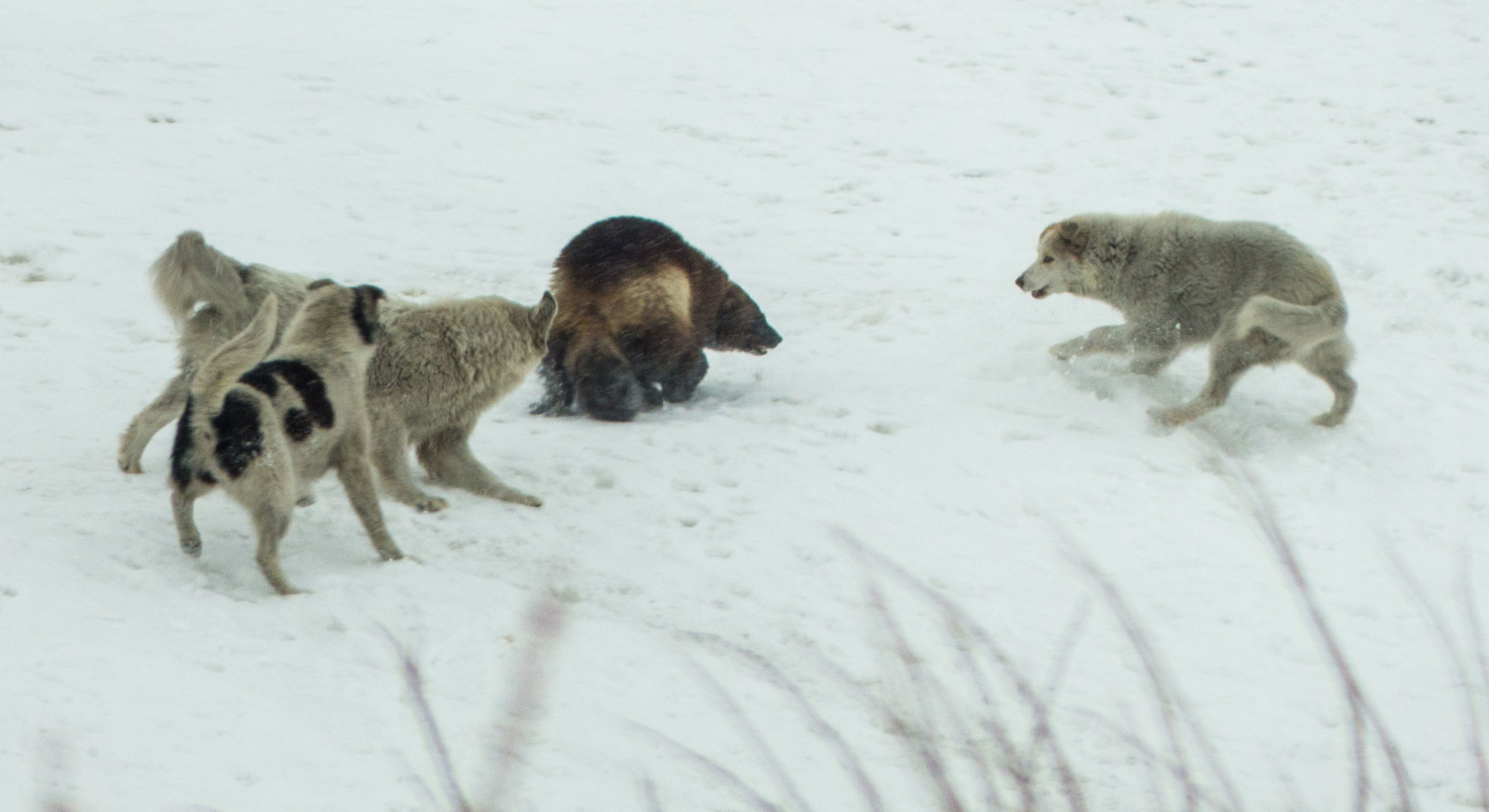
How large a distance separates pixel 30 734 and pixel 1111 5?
16700mm

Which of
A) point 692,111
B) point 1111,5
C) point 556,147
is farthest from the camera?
point 1111,5

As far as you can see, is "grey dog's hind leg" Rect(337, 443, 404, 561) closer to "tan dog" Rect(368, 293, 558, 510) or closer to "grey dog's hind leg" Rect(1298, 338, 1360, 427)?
"tan dog" Rect(368, 293, 558, 510)

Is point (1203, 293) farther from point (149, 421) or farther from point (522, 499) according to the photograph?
point (149, 421)

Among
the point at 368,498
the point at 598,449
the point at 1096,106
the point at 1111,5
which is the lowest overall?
the point at 598,449

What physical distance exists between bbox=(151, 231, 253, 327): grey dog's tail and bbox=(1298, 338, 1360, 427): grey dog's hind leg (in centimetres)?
640

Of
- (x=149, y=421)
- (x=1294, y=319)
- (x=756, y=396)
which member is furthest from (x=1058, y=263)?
(x=149, y=421)

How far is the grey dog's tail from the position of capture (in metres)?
5.80

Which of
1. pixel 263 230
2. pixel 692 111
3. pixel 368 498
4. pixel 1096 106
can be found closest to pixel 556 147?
pixel 692 111

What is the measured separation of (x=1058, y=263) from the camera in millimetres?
8219

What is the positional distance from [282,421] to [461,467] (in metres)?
1.52

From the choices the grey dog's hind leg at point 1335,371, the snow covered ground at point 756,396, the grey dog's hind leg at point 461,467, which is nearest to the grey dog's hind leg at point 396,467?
the snow covered ground at point 756,396

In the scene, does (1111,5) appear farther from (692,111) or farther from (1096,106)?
(692,111)

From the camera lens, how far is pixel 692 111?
13.8 m

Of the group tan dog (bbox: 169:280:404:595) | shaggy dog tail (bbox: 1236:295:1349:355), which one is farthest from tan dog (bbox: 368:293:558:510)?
shaggy dog tail (bbox: 1236:295:1349:355)
